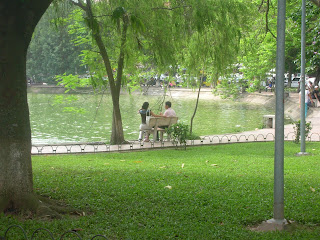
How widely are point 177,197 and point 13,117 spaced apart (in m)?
2.75

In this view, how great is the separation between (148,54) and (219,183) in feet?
31.6

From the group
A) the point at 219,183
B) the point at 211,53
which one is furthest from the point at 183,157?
the point at 219,183

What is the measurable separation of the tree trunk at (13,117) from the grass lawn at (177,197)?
1.44 feet

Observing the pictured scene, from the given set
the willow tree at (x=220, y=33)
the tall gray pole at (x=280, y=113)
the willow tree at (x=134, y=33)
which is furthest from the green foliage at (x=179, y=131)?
the tall gray pole at (x=280, y=113)

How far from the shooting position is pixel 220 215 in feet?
20.6

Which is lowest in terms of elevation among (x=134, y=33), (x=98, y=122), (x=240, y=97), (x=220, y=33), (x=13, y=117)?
(x=98, y=122)

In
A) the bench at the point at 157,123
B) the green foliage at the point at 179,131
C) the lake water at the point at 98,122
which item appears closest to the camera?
the green foliage at the point at 179,131

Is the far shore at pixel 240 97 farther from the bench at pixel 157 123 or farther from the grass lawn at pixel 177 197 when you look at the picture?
the grass lawn at pixel 177 197

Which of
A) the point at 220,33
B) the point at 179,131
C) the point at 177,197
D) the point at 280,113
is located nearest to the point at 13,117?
the point at 177,197

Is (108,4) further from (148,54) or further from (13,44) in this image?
(13,44)

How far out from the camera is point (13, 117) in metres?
6.23

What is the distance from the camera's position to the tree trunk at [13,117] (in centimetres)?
621

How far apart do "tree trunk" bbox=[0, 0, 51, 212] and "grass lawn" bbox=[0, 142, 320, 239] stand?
0.44 metres

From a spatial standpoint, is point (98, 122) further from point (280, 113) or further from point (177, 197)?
point (280, 113)
